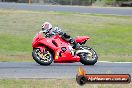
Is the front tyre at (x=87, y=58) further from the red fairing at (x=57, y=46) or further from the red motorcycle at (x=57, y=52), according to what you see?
the red fairing at (x=57, y=46)

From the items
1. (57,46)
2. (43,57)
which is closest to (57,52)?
(57,46)

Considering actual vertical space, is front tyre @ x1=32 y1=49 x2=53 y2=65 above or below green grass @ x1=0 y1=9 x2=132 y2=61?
above

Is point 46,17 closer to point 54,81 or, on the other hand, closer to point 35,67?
point 35,67

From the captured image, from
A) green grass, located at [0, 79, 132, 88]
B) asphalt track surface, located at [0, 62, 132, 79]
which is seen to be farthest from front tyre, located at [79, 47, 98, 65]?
green grass, located at [0, 79, 132, 88]

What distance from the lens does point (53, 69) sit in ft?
50.1

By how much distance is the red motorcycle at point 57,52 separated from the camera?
16406 mm

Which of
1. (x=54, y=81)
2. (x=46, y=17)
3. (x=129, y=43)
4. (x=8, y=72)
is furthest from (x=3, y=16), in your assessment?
(x=54, y=81)

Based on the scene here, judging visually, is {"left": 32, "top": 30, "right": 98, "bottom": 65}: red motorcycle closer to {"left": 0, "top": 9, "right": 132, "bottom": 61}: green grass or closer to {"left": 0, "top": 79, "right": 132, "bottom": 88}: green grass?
{"left": 0, "top": 9, "right": 132, "bottom": 61}: green grass

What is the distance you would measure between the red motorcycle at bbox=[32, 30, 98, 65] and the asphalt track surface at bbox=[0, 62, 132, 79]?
0.23 metres

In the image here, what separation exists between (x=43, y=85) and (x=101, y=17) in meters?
26.3

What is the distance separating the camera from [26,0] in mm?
56938

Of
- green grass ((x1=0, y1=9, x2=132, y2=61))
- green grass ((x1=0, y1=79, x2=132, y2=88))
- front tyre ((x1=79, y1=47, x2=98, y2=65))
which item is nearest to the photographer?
green grass ((x1=0, y1=79, x2=132, y2=88))

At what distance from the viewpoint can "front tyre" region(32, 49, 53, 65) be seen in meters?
16.3

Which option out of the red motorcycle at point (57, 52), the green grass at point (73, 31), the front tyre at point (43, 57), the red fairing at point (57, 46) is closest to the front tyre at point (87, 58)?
the red motorcycle at point (57, 52)
